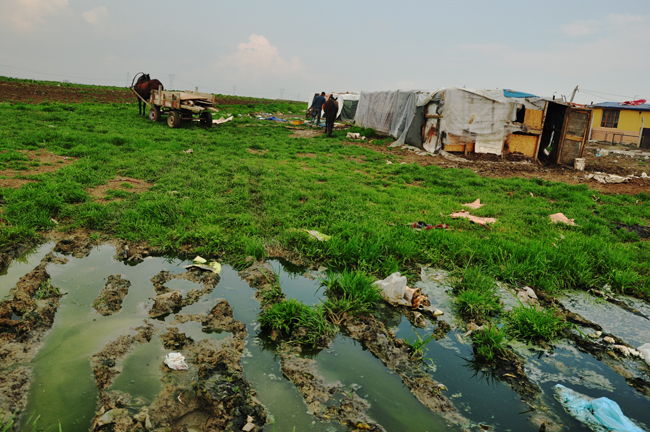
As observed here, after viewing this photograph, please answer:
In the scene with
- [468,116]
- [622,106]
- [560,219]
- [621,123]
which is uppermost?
[622,106]

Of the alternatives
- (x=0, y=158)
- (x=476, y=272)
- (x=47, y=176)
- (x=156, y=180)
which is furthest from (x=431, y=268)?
(x=0, y=158)

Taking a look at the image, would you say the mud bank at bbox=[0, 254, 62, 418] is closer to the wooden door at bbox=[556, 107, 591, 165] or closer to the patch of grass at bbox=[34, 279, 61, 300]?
the patch of grass at bbox=[34, 279, 61, 300]

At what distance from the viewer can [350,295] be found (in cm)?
350

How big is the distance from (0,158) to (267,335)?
24.2ft

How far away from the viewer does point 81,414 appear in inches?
84.7

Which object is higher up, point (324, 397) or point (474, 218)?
point (474, 218)

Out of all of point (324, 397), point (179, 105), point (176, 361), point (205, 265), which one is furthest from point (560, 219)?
point (179, 105)

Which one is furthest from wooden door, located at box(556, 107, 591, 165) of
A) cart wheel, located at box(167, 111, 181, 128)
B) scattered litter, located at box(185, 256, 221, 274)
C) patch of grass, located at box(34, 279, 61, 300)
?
patch of grass, located at box(34, 279, 61, 300)

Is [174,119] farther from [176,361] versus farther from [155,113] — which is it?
[176,361]

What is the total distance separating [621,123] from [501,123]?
1777 cm

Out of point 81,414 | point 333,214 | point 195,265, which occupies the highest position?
point 333,214

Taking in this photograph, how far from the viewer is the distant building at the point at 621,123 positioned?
2331cm

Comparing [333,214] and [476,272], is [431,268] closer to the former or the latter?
[476,272]

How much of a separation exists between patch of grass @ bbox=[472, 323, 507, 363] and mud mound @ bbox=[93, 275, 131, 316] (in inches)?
122
